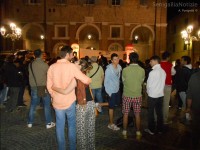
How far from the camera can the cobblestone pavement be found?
19.4 ft

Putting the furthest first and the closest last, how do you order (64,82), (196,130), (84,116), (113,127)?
(113,127) → (84,116) → (64,82) → (196,130)

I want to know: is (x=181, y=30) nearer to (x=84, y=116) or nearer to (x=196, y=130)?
(x=84, y=116)

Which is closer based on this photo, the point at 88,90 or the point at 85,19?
the point at 88,90

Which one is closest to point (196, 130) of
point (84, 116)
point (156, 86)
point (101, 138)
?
point (84, 116)

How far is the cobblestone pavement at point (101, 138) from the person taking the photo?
233 inches

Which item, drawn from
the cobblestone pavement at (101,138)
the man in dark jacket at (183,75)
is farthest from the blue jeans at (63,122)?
the man in dark jacket at (183,75)

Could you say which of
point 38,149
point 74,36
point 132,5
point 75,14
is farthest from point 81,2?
point 38,149

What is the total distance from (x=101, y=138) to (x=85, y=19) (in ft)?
75.1

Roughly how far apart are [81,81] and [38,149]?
2.00 m

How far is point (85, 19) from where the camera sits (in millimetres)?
28078

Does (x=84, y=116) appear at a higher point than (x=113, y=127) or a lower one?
higher

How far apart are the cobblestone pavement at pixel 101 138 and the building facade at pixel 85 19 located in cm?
2077

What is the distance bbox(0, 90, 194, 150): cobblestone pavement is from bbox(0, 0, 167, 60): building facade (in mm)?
20773

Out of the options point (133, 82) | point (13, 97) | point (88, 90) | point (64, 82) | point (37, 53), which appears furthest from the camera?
point (13, 97)
